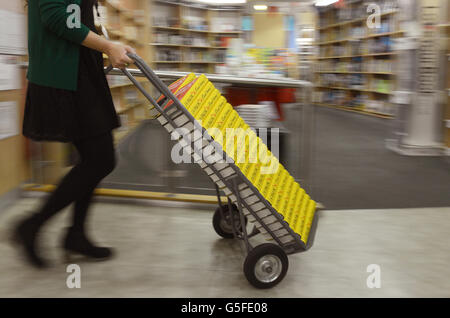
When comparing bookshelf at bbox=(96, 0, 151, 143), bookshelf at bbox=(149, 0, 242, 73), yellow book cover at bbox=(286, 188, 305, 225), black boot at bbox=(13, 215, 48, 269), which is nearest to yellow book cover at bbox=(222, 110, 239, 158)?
yellow book cover at bbox=(286, 188, 305, 225)

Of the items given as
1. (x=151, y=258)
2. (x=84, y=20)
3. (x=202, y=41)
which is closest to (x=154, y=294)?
(x=151, y=258)

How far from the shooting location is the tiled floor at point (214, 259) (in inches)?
60.7

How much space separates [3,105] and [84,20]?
3.66 feet

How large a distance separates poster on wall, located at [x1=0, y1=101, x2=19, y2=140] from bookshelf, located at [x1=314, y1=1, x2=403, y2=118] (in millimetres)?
6137

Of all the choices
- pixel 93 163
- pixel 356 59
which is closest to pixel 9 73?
pixel 93 163

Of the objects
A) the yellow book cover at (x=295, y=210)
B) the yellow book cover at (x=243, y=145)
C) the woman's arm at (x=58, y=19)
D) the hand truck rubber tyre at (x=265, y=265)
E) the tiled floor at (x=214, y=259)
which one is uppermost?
the woman's arm at (x=58, y=19)

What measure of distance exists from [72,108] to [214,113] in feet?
1.65

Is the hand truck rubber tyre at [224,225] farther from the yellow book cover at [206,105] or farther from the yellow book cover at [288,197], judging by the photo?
the yellow book cover at [206,105]

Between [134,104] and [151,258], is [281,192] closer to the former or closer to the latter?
[151,258]

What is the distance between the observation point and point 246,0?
3.37 meters

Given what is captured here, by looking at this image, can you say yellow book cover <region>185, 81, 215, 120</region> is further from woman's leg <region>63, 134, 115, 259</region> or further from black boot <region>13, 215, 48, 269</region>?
black boot <region>13, 215, 48, 269</region>

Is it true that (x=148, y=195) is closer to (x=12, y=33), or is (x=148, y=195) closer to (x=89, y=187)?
(x=89, y=187)

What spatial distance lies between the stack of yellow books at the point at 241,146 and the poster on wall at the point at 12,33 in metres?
1.19

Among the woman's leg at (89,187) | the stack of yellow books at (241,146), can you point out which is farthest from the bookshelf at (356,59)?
the woman's leg at (89,187)
